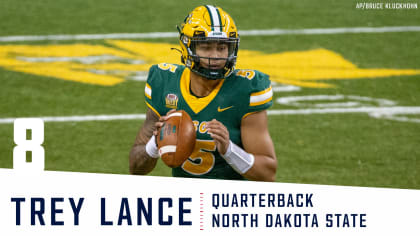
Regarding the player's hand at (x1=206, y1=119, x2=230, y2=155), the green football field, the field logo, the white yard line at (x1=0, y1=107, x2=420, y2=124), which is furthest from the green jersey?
the field logo

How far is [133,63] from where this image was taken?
11031 millimetres

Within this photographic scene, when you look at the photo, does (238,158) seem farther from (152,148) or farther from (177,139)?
(152,148)

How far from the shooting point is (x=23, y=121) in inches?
336

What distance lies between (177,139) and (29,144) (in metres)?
4.08

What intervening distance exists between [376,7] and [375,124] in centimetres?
548

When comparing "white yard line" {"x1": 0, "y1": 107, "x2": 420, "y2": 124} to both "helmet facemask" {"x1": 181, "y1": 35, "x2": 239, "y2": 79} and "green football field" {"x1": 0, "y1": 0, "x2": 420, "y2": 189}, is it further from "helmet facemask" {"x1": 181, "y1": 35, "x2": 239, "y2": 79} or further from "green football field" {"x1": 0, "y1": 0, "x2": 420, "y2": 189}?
"helmet facemask" {"x1": 181, "y1": 35, "x2": 239, "y2": 79}

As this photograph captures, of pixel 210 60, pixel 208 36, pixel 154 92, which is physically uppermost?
pixel 208 36

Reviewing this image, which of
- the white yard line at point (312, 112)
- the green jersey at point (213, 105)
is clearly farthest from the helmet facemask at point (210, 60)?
the white yard line at point (312, 112)

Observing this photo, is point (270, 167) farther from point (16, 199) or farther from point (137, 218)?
point (16, 199)

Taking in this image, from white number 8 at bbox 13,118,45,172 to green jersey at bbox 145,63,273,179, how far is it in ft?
7.93

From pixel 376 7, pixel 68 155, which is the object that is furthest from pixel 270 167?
pixel 376 7

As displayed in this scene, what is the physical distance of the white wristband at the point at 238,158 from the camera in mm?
4516

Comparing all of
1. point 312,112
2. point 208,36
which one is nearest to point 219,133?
point 208,36

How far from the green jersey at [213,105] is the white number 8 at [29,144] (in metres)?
2.42
